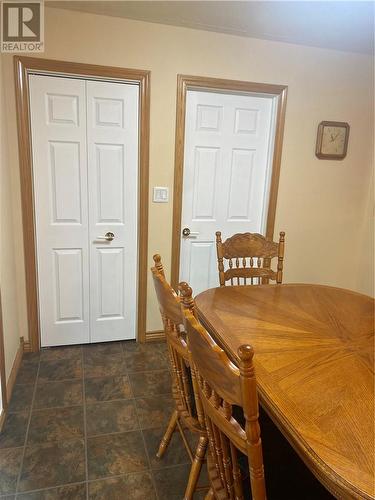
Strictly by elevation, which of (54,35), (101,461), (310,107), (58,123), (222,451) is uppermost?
(54,35)

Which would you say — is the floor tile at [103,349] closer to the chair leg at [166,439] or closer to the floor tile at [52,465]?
the floor tile at [52,465]

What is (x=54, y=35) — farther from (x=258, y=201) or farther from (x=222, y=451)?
(x=222, y=451)

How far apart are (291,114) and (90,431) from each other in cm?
265

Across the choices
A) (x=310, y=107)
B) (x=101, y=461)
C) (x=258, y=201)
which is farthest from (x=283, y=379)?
(x=310, y=107)

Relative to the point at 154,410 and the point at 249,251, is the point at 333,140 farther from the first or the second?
the point at 154,410

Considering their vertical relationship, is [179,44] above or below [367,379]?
above

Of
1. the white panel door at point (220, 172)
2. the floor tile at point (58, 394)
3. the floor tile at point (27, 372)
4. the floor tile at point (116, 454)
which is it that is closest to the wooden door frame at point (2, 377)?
the floor tile at point (58, 394)

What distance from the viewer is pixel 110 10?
2184 mm

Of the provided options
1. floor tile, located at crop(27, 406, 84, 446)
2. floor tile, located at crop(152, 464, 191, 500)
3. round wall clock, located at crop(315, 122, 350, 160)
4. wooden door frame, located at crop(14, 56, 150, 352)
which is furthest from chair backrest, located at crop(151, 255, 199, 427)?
round wall clock, located at crop(315, 122, 350, 160)

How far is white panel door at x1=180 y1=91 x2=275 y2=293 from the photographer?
8.61 ft

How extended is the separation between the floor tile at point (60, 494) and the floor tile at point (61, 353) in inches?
44.4

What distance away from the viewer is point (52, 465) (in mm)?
1622

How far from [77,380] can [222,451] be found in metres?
1.63

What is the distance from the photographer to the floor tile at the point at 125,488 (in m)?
1.48
